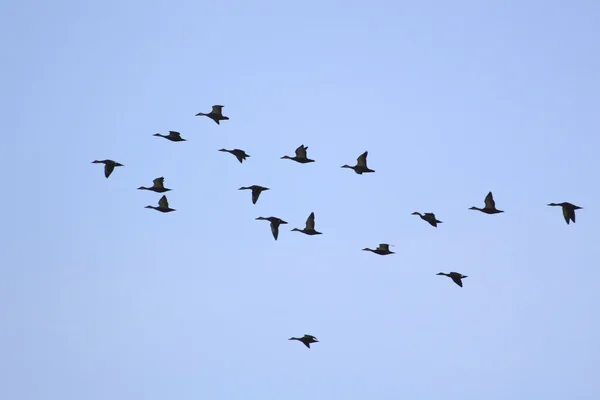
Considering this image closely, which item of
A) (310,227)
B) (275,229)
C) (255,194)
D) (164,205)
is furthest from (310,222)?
(164,205)

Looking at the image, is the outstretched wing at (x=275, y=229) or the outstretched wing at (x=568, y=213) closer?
the outstretched wing at (x=568, y=213)

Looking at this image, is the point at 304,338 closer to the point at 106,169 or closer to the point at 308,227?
the point at 308,227

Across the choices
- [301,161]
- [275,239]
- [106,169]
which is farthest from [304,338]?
[106,169]

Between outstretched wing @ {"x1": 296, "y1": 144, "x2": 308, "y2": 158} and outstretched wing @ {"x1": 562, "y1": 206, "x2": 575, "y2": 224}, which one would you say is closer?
outstretched wing @ {"x1": 562, "y1": 206, "x2": 575, "y2": 224}

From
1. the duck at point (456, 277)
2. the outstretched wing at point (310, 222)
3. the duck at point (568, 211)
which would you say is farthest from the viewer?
the outstretched wing at point (310, 222)

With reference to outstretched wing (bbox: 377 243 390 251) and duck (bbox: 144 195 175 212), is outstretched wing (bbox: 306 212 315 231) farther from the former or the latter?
duck (bbox: 144 195 175 212)

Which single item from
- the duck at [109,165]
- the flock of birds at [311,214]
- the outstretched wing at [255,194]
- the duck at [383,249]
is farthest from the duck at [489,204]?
the duck at [109,165]

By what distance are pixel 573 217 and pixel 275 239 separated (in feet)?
54.0

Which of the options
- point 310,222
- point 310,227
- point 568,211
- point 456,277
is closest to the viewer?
point 568,211

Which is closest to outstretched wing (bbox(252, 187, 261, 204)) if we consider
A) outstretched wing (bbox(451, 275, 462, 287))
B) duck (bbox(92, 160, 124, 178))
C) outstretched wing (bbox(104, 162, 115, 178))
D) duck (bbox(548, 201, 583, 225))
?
duck (bbox(92, 160, 124, 178))

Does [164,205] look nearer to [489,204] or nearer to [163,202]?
[163,202]

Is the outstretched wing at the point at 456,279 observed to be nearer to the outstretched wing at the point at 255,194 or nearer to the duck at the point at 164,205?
the outstretched wing at the point at 255,194

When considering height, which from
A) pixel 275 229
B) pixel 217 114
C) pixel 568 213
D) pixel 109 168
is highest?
pixel 217 114

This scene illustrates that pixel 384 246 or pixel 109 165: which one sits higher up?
pixel 109 165
